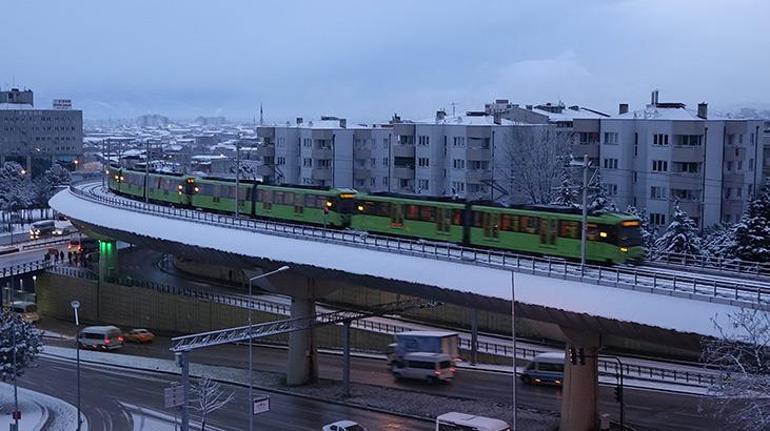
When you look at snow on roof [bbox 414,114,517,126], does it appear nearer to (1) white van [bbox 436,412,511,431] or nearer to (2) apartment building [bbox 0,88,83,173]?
(1) white van [bbox 436,412,511,431]

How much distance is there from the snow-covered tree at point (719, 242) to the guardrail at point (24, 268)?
4398 cm

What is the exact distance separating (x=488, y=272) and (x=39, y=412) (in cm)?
1826

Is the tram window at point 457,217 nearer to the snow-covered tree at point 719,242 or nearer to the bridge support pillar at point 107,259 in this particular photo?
the snow-covered tree at point 719,242

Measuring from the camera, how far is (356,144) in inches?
3314

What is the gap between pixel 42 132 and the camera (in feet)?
534

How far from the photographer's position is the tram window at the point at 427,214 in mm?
43781

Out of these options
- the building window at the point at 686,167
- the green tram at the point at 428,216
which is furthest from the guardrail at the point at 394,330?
the building window at the point at 686,167

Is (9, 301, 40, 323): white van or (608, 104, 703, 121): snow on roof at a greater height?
(608, 104, 703, 121): snow on roof

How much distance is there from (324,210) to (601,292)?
2347cm

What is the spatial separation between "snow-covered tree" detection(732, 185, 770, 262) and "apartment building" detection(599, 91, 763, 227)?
561 inches

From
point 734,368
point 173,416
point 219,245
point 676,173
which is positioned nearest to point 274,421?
point 173,416

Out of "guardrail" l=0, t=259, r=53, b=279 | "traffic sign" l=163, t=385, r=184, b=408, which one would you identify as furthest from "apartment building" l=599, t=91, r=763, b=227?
"guardrail" l=0, t=259, r=53, b=279

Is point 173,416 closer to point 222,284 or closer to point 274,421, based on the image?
point 274,421

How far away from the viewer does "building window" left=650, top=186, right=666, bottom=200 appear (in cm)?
6046
